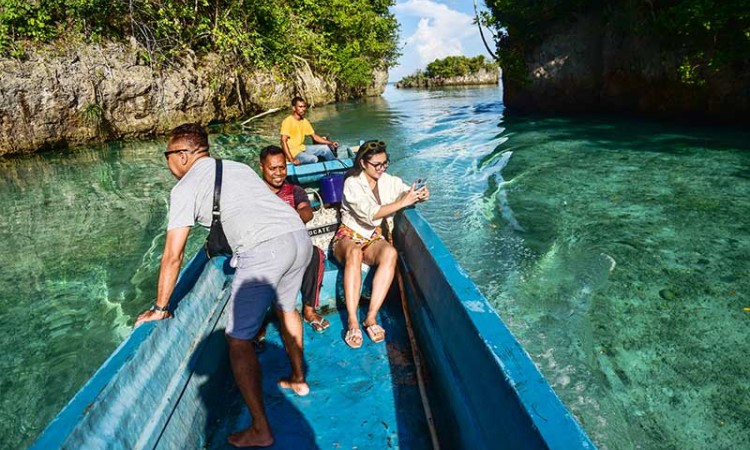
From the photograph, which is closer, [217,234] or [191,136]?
[191,136]

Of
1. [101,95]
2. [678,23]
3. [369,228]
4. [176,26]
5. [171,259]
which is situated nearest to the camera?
[171,259]

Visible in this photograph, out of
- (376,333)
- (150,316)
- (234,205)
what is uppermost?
(234,205)

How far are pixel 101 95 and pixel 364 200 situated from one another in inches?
549

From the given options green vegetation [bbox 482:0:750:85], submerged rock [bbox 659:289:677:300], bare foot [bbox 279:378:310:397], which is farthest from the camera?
green vegetation [bbox 482:0:750:85]

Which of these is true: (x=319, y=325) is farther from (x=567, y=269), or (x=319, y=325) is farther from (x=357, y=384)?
(x=567, y=269)

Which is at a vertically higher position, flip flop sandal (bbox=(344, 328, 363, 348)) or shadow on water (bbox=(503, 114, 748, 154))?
flip flop sandal (bbox=(344, 328, 363, 348))

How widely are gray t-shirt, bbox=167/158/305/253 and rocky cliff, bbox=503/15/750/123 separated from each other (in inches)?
528

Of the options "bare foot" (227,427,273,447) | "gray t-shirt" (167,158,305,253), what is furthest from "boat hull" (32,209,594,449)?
"gray t-shirt" (167,158,305,253)

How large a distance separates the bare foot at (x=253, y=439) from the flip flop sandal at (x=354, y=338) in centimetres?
98

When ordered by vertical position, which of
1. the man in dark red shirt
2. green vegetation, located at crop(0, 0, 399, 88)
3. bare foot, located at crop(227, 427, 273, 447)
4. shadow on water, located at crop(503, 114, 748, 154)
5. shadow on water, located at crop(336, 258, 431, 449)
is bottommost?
shadow on water, located at crop(503, 114, 748, 154)

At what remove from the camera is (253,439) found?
2305mm

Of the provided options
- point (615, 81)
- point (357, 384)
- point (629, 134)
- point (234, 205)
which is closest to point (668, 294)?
point (357, 384)

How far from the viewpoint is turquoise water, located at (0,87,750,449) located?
3.20m

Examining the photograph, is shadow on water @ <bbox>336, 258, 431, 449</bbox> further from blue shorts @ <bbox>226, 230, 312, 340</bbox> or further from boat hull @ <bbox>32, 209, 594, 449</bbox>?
blue shorts @ <bbox>226, 230, 312, 340</bbox>
